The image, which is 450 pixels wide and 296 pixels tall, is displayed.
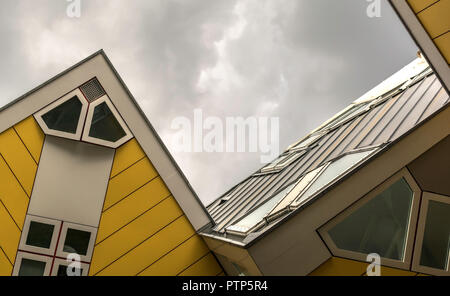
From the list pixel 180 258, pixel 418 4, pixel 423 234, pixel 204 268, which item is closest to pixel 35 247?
pixel 180 258

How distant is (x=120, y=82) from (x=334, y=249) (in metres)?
5.96

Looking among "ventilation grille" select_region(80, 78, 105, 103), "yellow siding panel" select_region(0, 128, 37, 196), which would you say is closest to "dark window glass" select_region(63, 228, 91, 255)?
"yellow siding panel" select_region(0, 128, 37, 196)

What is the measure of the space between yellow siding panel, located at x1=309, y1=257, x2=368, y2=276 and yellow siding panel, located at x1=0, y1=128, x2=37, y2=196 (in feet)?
19.9

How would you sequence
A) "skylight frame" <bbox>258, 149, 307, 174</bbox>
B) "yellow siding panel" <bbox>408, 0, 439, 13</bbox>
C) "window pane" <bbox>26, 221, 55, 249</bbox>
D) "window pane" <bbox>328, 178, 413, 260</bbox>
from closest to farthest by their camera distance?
"window pane" <bbox>328, 178, 413, 260</bbox> < "yellow siding panel" <bbox>408, 0, 439, 13</bbox> < "window pane" <bbox>26, 221, 55, 249</bbox> < "skylight frame" <bbox>258, 149, 307, 174</bbox>

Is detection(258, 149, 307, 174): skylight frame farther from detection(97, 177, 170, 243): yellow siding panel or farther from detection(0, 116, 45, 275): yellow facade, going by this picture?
detection(0, 116, 45, 275): yellow facade

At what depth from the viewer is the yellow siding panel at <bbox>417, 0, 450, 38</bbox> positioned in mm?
8344

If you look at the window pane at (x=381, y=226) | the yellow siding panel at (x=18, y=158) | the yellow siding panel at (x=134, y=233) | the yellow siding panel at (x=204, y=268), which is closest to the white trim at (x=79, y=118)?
the yellow siding panel at (x=18, y=158)

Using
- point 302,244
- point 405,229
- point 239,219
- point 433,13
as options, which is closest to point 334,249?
point 302,244

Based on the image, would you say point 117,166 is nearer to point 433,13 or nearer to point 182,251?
point 182,251

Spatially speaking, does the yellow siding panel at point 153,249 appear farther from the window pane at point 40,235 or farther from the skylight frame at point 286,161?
the skylight frame at point 286,161

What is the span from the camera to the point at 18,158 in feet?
32.8

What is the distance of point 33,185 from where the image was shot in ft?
32.9

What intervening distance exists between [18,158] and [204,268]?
455 centimetres

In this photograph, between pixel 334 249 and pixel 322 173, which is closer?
Result: pixel 334 249
